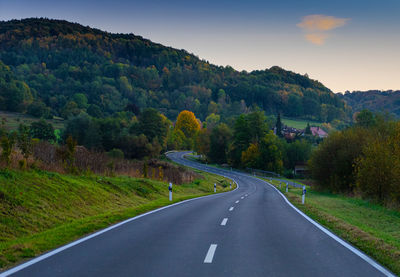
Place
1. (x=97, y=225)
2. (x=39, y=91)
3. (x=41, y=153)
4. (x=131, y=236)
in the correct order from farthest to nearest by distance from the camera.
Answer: (x=39, y=91) → (x=41, y=153) → (x=97, y=225) → (x=131, y=236)

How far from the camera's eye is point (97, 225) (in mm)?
10102

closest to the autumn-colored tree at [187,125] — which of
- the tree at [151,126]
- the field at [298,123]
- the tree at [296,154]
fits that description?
the tree at [151,126]

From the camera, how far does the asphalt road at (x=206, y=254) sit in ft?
19.3

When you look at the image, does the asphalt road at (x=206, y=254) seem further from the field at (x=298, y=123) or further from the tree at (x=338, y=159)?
the field at (x=298, y=123)

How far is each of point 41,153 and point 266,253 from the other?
45.6 ft

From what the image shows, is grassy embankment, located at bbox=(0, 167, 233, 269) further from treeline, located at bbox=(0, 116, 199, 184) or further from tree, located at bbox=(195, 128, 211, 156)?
tree, located at bbox=(195, 128, 211, 156)

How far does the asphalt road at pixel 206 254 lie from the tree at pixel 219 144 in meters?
92.2

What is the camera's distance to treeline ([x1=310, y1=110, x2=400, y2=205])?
901 inches

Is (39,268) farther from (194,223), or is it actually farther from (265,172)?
(265,172)

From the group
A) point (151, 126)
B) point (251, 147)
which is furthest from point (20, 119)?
point (251, 147)

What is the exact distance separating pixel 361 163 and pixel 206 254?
860 inches

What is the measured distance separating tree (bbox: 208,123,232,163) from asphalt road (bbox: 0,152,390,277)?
92.2 m

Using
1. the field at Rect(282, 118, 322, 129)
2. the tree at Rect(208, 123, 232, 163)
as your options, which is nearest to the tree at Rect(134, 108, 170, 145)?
the tree at Rect(208, 123, 232, 163)

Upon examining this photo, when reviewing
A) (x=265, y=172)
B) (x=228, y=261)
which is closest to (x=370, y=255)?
(x=228, y=261)
